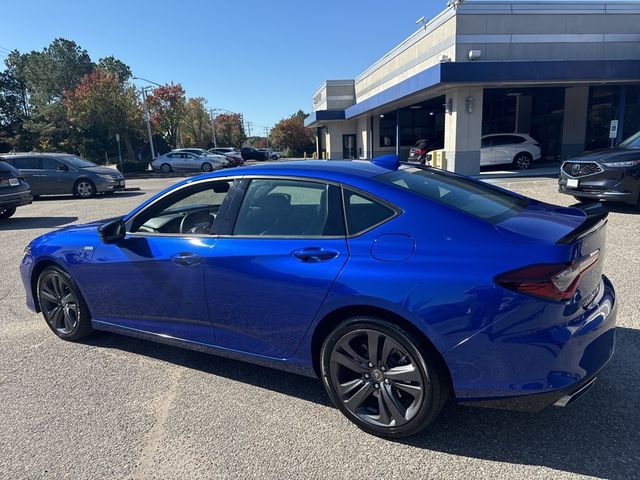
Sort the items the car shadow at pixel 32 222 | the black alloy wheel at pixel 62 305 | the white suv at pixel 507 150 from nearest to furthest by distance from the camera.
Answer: the black alloy wheel at pixel 62 305 → the car shadow at pixel 32 222 → the white suv at pixel 507 150

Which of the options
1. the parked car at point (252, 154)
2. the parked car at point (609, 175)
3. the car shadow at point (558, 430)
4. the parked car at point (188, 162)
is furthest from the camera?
the parked car at point (252, 154)

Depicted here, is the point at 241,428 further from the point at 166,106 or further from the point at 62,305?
the point at 166,106

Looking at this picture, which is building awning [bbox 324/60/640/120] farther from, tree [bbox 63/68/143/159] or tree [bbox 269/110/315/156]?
tree [bbox 269/110/315/156]

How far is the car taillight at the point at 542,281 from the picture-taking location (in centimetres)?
217

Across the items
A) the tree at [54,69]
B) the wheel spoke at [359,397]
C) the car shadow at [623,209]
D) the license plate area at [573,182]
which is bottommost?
the car shadow at [623,209]

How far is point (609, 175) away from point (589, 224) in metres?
6.46

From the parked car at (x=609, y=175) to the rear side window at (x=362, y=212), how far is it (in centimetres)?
714

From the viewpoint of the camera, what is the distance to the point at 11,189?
1054 cm

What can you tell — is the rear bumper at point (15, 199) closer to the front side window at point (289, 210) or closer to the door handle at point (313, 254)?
the front side window at point (289, 210)

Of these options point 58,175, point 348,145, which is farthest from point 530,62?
point 348,145

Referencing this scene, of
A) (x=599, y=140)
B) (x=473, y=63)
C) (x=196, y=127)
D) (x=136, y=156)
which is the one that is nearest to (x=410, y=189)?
(x=473, y=63)

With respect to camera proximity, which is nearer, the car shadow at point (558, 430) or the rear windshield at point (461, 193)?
the car shadow at point (558, 430)

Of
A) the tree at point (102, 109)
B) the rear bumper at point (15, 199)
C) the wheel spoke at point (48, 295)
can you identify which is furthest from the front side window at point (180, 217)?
the tree at point (102, 109)

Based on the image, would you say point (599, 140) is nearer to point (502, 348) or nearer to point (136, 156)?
point (502, 348)
